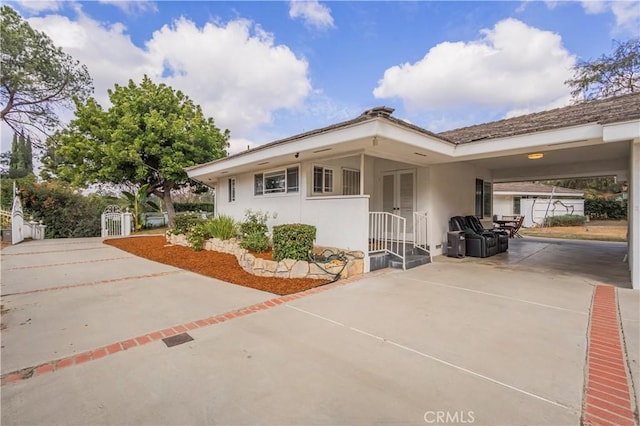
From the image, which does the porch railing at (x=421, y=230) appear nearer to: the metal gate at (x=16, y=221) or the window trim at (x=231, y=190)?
the window trim at (x=231, y=190)

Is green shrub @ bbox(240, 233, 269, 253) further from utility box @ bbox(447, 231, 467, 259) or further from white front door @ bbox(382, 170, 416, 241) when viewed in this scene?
utility box @ bbox(447, 231, 467, 259)

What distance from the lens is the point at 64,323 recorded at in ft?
13.9

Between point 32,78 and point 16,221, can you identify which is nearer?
point 16,221

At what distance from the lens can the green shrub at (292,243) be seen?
6.75 metres

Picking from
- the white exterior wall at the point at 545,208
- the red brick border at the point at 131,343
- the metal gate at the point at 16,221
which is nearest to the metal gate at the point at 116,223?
the metal gate at the point at 16,221

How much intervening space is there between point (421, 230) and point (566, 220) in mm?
20277

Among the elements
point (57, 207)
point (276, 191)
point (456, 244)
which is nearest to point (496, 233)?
point (456, 244)

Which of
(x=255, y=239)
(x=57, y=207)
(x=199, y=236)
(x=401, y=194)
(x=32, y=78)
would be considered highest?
(x=32, y=78)

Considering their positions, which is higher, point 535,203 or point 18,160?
point 18,160

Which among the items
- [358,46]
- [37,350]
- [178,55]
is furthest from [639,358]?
[178,55]

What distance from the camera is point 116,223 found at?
17.5 meters

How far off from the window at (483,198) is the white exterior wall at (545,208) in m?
14.0

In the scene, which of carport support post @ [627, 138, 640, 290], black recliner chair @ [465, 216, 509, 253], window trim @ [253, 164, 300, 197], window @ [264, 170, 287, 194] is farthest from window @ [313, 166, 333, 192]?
carport support post @ [627, 138, 640, 290]

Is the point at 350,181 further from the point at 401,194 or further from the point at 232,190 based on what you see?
the point at 232,190
